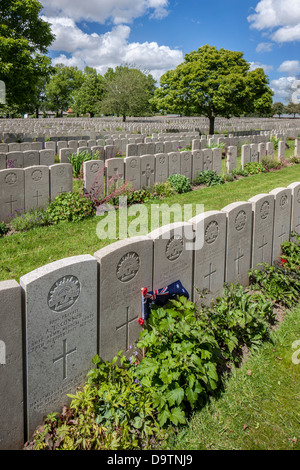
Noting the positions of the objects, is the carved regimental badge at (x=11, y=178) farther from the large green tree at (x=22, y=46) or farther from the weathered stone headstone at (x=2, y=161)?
the large green tree at (x=22, y=46)

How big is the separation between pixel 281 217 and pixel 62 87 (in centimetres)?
8361

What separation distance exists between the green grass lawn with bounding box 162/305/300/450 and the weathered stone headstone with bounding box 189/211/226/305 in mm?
949

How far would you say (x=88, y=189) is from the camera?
9148 millimetres

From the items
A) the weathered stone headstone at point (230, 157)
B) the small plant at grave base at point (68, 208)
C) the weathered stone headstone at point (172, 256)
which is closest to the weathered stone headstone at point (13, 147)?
the small plant at grave base at point (68, 208)

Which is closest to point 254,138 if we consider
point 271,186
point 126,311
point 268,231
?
point 271,186

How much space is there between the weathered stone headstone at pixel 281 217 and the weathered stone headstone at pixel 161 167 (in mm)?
5764

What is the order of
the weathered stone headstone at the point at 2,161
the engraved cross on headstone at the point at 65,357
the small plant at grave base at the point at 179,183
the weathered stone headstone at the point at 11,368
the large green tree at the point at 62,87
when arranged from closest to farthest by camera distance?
the weathered stone headstone at the point at 11,368 → the engraved cross on headstone at the point at 65,357 → the small plant at grave base at the point at 179,183 → the weathered stone headstone at the point at 2,161 → the large green tree at the point at 62,87

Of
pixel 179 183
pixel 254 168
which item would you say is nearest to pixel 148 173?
pixel 179 183

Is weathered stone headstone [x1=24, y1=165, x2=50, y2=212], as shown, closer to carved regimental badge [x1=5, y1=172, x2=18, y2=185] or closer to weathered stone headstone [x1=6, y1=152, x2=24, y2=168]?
carved regimental badge [x1=5, y1=172, x2=18, y2=185]

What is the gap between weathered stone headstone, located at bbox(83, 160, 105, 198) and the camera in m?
9.10

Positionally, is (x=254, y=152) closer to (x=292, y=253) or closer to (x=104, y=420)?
(x=292, y=253)

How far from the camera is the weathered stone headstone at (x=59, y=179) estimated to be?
27.5 feet

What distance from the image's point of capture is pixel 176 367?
2.95m
